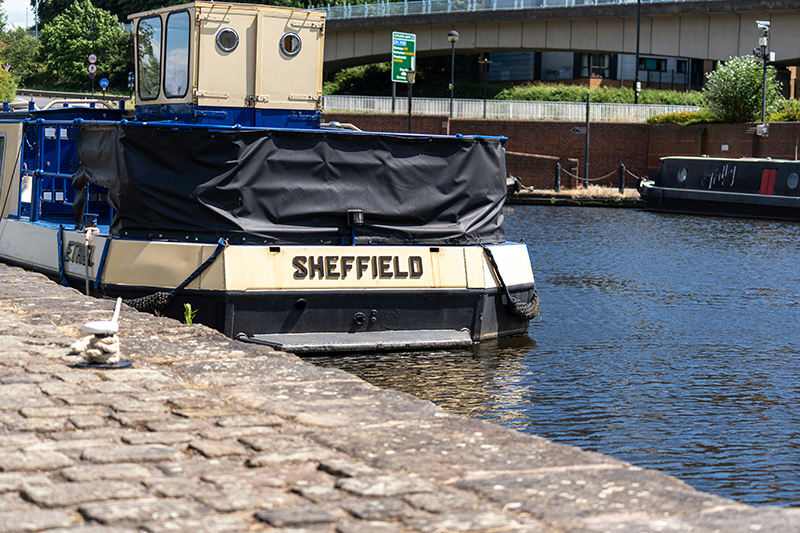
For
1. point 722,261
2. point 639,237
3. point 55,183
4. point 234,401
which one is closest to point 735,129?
point 639,237

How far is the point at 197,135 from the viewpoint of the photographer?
9414mm

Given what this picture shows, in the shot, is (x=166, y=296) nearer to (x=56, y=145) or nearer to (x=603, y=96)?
(x=56, y=145)

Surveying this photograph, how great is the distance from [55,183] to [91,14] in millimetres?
71788

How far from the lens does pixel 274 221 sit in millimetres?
9656

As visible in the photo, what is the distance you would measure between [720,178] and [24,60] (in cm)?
7192

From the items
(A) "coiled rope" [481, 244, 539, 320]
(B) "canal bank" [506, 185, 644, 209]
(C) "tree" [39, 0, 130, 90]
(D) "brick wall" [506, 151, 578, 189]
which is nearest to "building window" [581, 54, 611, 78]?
(D) "brick wall" [506, 151, 578, 189]

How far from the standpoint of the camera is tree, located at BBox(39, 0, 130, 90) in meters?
78.4

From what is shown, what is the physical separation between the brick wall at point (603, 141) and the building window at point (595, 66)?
2023cm

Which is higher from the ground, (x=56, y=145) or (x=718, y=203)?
(x=56, y=145)

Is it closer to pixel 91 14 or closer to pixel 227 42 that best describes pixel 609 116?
pixel 227 42

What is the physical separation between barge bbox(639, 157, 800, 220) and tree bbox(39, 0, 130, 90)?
2118 inches

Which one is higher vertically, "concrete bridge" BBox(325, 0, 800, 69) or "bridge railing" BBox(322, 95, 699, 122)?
"concrete bridge" BBox(325, 0, 800, 69)

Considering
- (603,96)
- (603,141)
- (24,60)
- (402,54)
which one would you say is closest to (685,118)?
(603,141)

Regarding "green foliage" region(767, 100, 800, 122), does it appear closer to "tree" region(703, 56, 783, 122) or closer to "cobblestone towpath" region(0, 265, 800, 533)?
"tree" region(703, 56, 783, 122)
